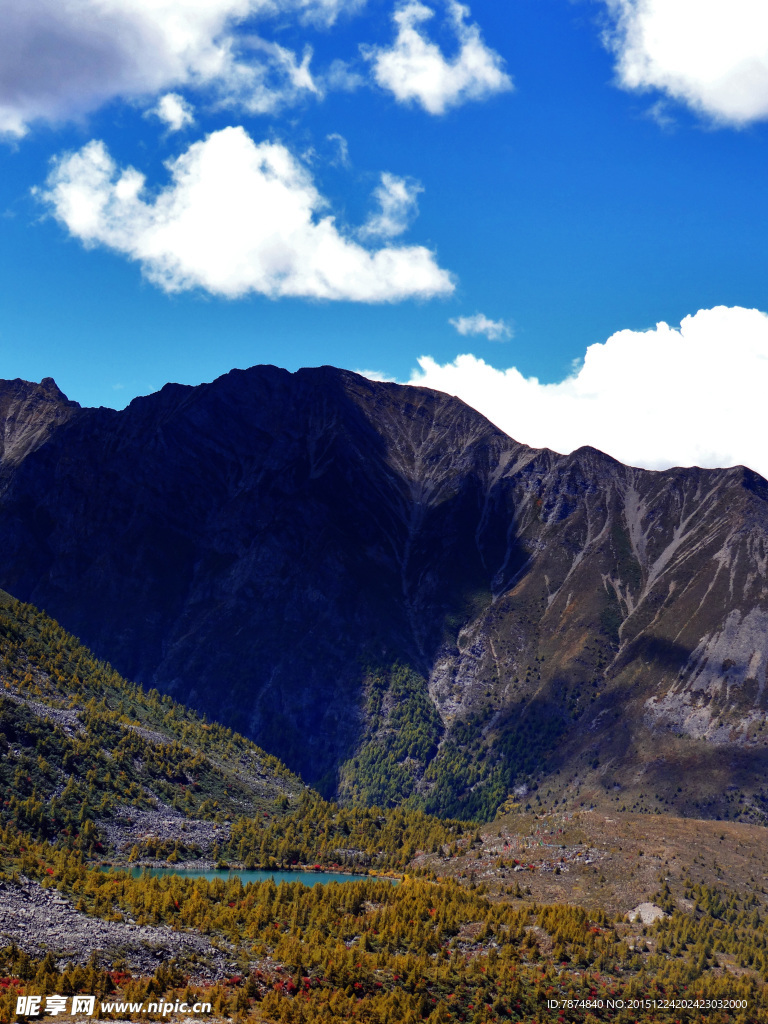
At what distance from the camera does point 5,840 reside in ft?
485

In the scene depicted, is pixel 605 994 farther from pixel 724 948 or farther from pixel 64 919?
pixel 64 919

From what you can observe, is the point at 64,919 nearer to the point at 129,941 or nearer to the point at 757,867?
the point at 129,941

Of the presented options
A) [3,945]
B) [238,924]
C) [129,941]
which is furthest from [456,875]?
[3,945]

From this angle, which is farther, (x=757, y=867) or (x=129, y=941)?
(x=757, y=867)

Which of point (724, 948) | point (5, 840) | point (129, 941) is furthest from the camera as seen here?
point (5, 840)

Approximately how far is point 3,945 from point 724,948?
97.8 m

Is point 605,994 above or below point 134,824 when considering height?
above

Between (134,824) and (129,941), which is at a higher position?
(129,941)

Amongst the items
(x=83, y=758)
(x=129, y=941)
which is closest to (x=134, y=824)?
(x=83, y=758)

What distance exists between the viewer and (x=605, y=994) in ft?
363

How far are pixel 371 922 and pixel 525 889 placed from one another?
43.8 metres

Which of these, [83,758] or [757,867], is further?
[83,758]

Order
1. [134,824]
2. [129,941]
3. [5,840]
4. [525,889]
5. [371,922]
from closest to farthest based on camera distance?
[129,941] < [371,922] < [5,840] < [525,889] < [134,824]

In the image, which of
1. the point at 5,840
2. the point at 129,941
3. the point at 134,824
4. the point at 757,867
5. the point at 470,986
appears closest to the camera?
the point at 129,941
